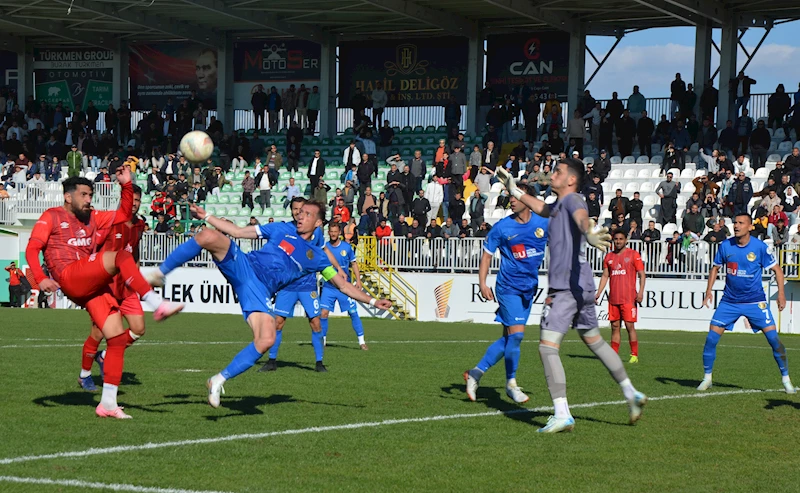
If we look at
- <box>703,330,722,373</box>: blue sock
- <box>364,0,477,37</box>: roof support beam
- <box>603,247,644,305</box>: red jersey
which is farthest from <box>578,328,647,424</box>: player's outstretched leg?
<box>364,0,477,37</box>: roof support beam

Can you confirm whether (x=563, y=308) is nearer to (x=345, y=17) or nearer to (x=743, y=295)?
(x=743, y=295)

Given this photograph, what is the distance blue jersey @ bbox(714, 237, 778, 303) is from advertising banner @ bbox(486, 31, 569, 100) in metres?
27.6

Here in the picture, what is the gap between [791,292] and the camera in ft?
91.4

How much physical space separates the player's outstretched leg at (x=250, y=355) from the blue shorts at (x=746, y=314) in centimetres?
577

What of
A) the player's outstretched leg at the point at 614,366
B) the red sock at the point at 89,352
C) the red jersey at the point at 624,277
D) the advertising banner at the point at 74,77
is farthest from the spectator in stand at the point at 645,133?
the player's outstretched leg at the point at 614,366

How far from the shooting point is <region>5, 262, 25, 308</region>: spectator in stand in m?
35.8

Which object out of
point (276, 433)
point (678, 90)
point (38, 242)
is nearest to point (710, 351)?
point (276, 433)

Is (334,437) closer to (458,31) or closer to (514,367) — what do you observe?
(514,367)

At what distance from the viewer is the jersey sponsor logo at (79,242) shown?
10.4m

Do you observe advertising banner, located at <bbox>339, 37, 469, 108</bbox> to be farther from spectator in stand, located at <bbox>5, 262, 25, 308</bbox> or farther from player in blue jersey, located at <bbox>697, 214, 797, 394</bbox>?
player in blue jersey, located at <bbox>697, 214, 797, 394</bbox>

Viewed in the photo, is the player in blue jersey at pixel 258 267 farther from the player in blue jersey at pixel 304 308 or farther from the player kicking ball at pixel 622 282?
the player kicking ball at pixel 622 282

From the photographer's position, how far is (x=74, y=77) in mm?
49594

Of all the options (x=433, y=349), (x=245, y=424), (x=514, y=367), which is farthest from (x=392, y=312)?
(x=245, y=424)

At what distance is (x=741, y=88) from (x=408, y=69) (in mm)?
12961
